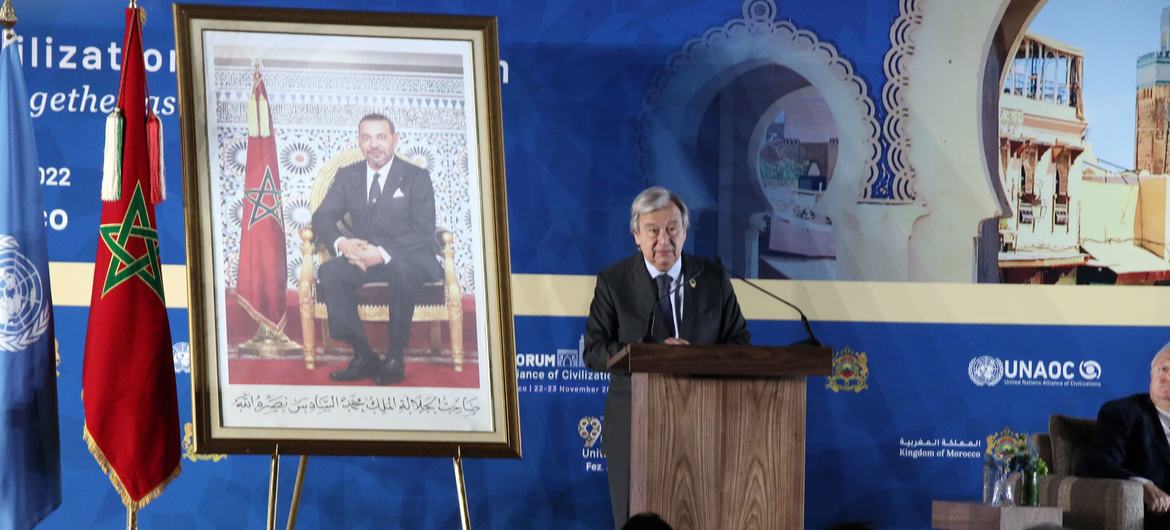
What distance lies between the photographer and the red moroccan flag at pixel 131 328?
175 inches

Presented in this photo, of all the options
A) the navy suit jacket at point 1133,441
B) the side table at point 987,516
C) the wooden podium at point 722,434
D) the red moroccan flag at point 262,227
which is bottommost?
the side table at point 987,516

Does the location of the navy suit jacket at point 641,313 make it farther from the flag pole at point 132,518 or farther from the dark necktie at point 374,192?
the flag pole at point 132,518

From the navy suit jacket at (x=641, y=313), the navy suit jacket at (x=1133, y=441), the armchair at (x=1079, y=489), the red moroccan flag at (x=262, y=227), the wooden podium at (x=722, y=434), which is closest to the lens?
the wooden podium at (x=722, y=434)

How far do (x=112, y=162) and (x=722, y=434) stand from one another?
2.21 m

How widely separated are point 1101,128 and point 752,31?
1663mm

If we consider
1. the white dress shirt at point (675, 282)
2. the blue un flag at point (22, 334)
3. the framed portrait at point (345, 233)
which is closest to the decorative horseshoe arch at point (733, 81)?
the white dress shirt at point (675, 282)

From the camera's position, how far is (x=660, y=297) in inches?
186

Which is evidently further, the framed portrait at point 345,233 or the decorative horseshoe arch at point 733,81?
the decorative horseshoe arch at point 733,81

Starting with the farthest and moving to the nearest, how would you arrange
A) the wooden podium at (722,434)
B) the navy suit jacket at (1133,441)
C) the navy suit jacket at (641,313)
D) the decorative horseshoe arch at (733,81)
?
the decorative horseshoe arch at (733,81)
the navy suit jacket at (1133,441)
the navy suit jacket at (641,313)
the wooden podium at (722,434)

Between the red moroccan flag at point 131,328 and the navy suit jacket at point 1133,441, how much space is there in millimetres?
3512

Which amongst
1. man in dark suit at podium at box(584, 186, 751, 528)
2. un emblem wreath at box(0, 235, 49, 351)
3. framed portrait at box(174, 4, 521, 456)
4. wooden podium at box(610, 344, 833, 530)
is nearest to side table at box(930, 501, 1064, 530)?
man in dark suit at podium at box(584, 186, 751, 528)

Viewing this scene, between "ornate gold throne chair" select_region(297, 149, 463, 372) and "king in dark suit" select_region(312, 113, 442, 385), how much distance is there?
22 millimetres

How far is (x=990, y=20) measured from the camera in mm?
6117

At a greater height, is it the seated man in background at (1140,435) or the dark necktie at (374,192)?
the dark necktie at (374,192)
